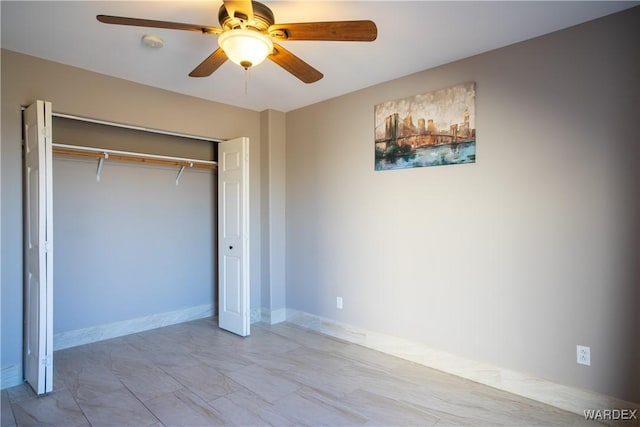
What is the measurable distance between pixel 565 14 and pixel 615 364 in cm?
225

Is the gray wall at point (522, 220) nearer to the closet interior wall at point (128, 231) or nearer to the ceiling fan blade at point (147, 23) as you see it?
the closet interior wall at point (128, 231)

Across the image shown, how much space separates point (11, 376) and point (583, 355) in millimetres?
4152

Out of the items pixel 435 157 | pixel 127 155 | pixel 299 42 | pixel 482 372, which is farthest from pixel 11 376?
pixel 435 157

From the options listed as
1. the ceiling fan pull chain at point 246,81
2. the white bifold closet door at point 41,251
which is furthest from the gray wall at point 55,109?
the ceiling fan pull chain at point 246,81

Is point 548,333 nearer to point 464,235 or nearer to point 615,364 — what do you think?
point 615,364

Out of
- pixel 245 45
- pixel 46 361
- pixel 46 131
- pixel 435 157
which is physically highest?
pixel 245 45

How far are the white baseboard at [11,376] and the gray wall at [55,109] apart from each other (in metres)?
0.03

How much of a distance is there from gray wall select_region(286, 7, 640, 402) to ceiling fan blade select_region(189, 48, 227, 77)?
1.78 metres

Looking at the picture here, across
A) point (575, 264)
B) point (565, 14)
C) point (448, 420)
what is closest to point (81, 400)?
point (448, 420)

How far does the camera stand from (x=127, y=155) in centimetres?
383

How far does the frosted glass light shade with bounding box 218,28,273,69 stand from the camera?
1.92 meters

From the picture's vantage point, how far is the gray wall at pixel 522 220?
7.82 ft

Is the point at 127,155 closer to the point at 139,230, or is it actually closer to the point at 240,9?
the point at 139,230

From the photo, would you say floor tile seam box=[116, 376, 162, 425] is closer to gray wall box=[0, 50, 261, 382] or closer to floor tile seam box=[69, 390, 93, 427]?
floor tile seam box=[69, 390, 93, 427]
